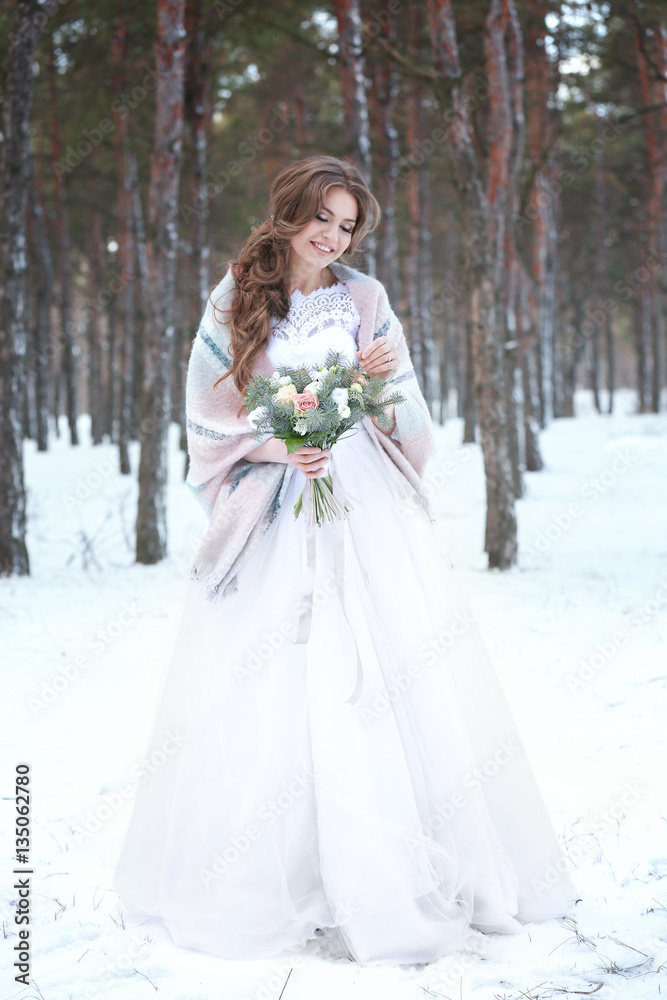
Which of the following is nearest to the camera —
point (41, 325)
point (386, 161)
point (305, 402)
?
point (305, 402)

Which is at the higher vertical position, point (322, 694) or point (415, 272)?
point (415, 272)

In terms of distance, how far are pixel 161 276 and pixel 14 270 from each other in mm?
1608

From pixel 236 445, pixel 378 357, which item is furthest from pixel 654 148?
pixel 236 445

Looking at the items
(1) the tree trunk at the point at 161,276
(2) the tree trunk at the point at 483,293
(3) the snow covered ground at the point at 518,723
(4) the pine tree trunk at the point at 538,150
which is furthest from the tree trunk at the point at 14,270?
(4) the pine tree trunk at the point at 538,150

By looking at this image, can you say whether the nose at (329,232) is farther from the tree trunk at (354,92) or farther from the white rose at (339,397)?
the tree trunk at (354,92)

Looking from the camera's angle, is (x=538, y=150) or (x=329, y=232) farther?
(x=538, y=150)

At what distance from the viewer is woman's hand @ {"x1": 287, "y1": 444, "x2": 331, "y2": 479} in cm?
262

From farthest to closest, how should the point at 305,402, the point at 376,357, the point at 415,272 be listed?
the point at 415,272 < the point at 376,357 < the point at 305,402

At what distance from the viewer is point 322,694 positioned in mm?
2705

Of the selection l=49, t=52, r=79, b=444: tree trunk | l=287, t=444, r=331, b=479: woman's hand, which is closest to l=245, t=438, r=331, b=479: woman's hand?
l=287, t=444, r=331, b=479: woman's hand

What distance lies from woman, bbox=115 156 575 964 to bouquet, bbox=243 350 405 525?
11cm

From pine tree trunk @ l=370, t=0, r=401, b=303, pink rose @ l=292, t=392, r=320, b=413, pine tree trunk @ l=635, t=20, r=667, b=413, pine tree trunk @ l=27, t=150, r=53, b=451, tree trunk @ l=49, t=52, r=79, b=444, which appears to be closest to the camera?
pink rose @ l=292, t=392, r=320, b=413

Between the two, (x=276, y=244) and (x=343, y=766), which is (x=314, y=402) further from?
(x=343, y=766)

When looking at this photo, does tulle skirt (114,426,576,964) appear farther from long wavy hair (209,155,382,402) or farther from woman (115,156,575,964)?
long wavy hair (209,155,382,402)
